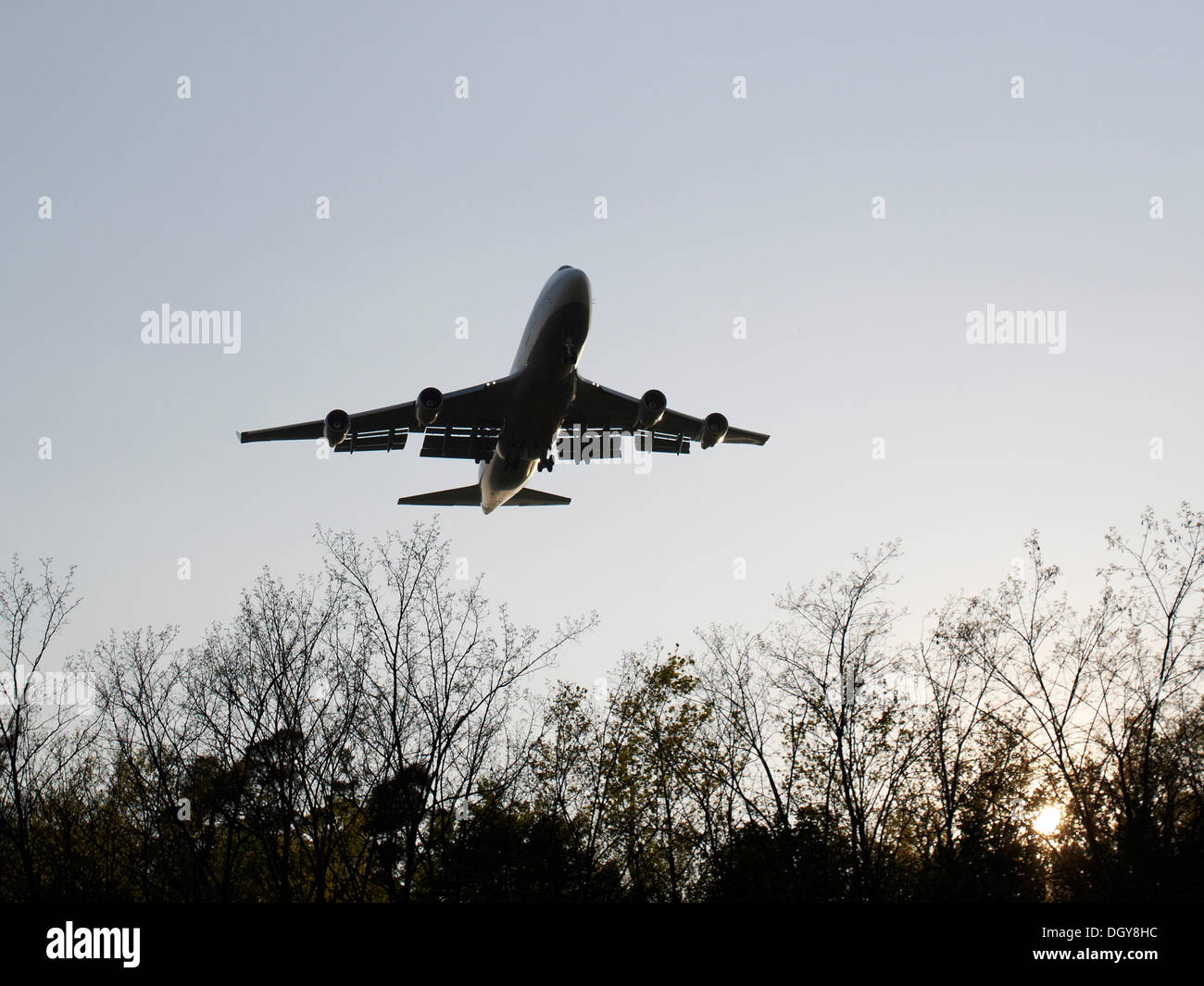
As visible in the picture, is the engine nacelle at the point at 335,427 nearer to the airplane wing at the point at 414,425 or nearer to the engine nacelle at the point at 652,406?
the airplane wing at the point at 414,425

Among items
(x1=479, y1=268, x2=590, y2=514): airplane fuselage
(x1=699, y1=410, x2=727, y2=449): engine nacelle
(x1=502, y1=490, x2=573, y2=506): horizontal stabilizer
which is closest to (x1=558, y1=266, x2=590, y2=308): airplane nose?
(x1=479, y1=268, x2=590, y2=514): airplane fuselage

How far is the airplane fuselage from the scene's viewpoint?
2319 cm

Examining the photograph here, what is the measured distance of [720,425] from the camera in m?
27.2

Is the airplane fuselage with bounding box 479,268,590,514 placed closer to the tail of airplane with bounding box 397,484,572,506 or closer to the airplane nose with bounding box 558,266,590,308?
the airplane nose with bounding box 558,266,590,308

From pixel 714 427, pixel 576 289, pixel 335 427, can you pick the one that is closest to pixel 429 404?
pixel 335 427

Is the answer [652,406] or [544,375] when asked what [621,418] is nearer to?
[652,406]

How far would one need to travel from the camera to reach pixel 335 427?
25.3m

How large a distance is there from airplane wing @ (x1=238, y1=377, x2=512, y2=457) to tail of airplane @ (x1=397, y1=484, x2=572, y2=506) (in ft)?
12.2

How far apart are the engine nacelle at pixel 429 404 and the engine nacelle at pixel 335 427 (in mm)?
1850

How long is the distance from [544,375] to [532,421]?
195 centimetres

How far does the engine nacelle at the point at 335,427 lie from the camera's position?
25.2 metres
